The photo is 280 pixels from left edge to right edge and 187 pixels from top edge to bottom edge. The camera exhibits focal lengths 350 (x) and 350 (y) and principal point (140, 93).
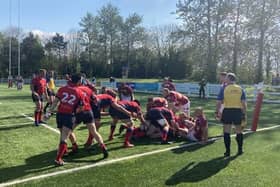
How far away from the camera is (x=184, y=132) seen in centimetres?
988

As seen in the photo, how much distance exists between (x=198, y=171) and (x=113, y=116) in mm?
3062

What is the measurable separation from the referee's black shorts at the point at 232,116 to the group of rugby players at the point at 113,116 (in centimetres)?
150

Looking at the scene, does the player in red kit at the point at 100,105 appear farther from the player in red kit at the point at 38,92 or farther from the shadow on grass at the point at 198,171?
the player in red kit at the point at 38,92

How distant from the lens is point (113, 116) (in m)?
9.12

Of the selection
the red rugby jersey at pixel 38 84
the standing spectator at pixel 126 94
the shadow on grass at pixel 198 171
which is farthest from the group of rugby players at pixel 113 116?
the red rugby jersey at pixel 38 84

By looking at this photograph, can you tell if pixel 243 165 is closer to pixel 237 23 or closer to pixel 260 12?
pixel 260 12

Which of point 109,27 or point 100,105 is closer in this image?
point 100,105

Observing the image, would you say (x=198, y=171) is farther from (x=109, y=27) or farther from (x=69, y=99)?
(x=109, y=27)

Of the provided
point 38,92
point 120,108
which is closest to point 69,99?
point 120,108

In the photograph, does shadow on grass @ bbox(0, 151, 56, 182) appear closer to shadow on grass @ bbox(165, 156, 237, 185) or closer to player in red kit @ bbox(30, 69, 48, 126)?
shadow on grass @ bbox(165, 156, 237, 185)

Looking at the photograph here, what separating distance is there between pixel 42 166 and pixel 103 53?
65.5 meters

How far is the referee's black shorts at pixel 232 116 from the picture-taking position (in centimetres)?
796

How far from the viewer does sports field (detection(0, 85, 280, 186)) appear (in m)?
6.26

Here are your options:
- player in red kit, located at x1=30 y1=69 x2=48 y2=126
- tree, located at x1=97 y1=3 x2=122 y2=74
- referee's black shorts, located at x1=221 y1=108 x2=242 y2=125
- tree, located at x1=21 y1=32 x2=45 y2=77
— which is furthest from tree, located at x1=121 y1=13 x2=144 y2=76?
referee's black shorts, located at x1=221 y1=108 x2=242 y2=125
